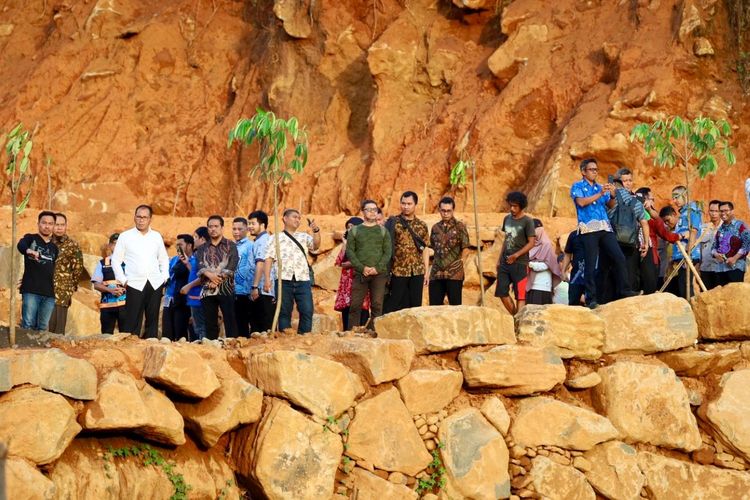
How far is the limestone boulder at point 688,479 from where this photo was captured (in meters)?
7.96

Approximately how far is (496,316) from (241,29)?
1907 cm

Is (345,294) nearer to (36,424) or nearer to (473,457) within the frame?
(473,457)

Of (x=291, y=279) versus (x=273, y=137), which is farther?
(x=291, y=279)

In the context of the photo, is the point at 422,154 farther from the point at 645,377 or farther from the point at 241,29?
the point at 645,377

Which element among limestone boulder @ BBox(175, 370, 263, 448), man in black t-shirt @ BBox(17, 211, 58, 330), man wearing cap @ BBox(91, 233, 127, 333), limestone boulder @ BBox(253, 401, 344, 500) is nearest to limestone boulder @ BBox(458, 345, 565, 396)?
limestone boulder @ BBox(253, 401, 344, 500)

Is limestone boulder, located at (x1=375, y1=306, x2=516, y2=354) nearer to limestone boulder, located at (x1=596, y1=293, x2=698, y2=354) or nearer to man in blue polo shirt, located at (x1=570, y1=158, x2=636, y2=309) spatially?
limestone boulder, located at (x1=596, y1=293, x2=698, y2=354)

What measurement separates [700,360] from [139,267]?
14.9 ft

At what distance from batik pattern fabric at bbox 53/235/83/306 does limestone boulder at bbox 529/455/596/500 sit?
4.57m

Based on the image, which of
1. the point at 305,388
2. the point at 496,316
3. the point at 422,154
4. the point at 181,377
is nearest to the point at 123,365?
the point at 181,377

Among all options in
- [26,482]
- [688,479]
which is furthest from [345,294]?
[26,482]

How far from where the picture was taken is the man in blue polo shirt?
9211 millimetres

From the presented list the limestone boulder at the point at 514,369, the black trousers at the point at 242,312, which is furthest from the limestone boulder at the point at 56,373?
the black trousers at the point at 242,312

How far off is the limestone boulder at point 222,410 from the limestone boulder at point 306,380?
0.17m

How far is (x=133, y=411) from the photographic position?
20.6 ft
